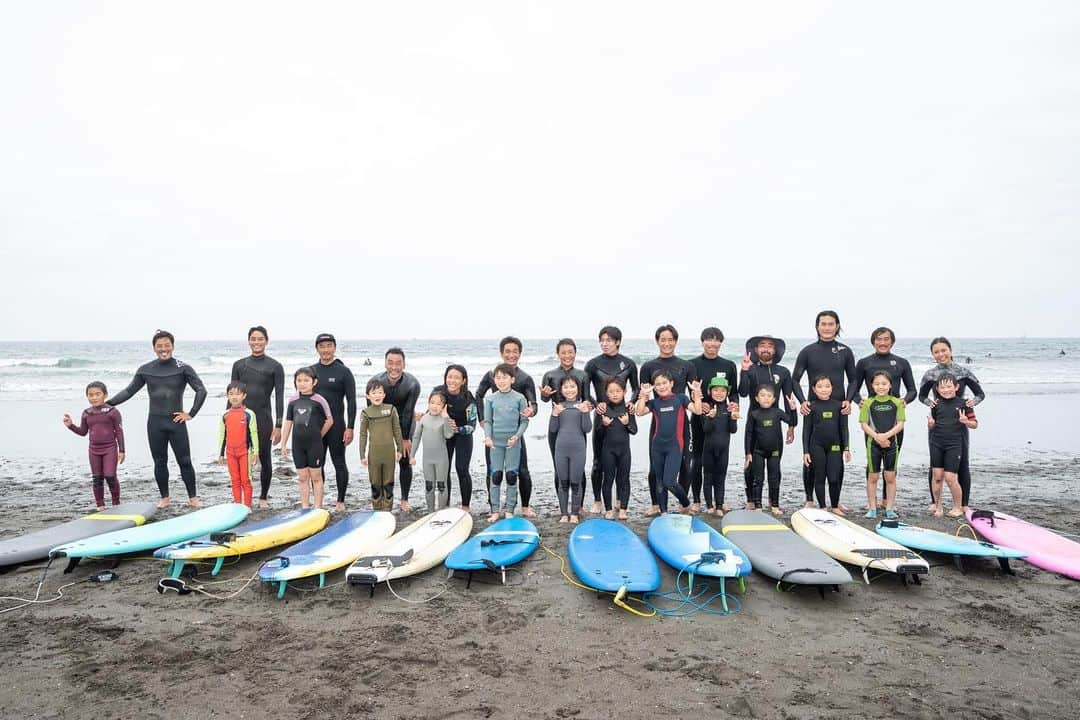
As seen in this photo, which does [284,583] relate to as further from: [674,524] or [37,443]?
[37,443]

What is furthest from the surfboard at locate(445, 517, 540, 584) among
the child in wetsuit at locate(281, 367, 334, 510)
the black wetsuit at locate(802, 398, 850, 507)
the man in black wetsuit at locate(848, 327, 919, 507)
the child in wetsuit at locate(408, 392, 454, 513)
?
the man in black wetsuit at locate(848, 327, 919, 507)

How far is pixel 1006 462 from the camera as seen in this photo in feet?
28.5

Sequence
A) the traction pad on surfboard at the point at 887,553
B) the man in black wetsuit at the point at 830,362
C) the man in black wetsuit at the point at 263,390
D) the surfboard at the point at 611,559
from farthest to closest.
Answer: the man in black wetsuit at the point at 263,390 → the man in black wetsuit at the point at 830,362 → the traction pad on surfboard at the point at 887,553 → the surfboard at the point at 611,559

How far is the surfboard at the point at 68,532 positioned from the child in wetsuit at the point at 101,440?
61cm

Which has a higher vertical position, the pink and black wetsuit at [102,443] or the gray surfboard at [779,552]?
the pink and black wetsuit at [102,443]

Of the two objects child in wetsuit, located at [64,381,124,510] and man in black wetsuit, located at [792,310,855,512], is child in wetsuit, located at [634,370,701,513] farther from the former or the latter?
child in wetsuit, located at [64,381,124,510]

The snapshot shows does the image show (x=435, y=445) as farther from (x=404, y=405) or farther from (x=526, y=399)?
(x=526, y=399)

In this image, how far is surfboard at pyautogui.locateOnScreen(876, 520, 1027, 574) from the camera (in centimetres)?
446

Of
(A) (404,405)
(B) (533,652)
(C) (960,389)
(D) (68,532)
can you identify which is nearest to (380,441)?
(A) (404,405)

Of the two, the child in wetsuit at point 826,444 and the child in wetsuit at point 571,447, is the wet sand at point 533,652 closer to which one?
the child in wetsuit at point 571,447

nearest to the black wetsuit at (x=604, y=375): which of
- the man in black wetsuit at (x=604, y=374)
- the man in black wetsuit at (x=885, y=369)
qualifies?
the man in black wetsuit at (x=604, y=374)

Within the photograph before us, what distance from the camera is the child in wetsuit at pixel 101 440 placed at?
6.25 meters

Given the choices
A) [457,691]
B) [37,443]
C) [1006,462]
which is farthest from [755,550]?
[37,443]

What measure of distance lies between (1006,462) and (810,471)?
4.58 m
